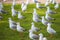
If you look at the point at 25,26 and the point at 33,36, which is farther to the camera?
the point at 25,26

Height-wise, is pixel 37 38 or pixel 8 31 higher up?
pixel 8 31

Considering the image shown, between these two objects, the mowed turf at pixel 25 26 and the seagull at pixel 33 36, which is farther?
the mowed turf at pixel 25 26

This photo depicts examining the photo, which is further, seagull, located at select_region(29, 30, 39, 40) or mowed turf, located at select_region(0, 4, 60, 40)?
mowed turf, located at select_region(0, 4, 60, 40)

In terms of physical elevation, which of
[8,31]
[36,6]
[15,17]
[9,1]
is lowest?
[8,31]

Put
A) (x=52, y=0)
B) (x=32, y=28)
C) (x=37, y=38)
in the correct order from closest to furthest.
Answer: (x=37, y=38)
(x=32, y=28)
(x=52, y=0)

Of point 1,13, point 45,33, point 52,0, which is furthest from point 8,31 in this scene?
point 52,0

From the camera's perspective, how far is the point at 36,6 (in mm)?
10109

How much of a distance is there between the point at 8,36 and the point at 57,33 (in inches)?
53.3

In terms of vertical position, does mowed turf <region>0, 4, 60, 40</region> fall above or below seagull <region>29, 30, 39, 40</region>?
above

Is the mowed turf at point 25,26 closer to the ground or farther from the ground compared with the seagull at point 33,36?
farther from the ground

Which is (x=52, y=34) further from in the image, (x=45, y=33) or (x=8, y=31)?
(x=8, y=31)

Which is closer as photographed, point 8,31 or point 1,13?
point 8,31


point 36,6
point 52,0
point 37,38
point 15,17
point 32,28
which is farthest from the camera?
point 52,0

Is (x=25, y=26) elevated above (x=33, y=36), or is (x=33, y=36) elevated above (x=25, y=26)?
(x=25, y=26)
